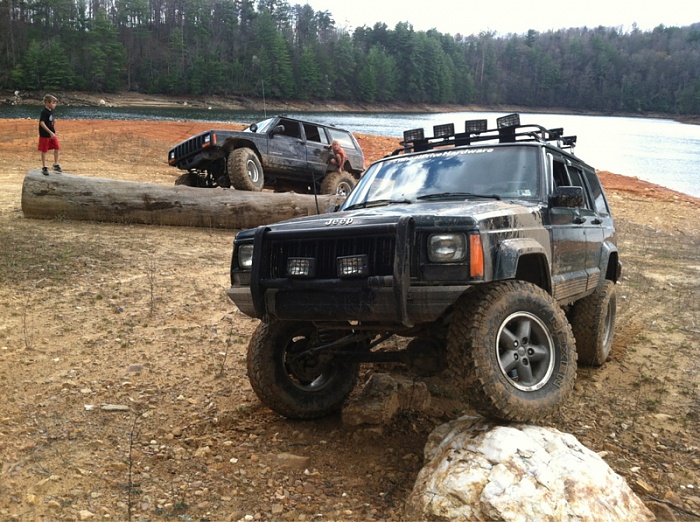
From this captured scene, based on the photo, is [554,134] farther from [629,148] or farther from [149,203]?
[629,148]

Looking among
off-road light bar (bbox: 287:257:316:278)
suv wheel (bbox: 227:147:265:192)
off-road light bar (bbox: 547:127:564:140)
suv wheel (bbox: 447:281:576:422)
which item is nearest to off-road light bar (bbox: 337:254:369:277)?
off-road light bar (bbox: 287:257:316:278)

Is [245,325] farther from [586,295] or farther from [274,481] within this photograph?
[586,295]

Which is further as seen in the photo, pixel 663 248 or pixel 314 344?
pixel 663 248

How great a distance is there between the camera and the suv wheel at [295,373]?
13.7 feet

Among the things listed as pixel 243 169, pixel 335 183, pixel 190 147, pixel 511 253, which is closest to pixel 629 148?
pixel 335 183

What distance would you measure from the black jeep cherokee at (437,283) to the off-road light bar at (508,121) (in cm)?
54

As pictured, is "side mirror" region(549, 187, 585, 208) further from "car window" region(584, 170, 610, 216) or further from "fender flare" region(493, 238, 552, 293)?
"car window" region(584, 170, 610, 216)

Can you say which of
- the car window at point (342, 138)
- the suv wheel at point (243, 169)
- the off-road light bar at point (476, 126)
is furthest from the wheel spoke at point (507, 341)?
the car window at point (342, 138)

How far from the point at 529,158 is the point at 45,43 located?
8229 cm

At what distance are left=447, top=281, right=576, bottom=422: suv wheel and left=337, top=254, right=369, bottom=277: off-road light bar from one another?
0.57 m

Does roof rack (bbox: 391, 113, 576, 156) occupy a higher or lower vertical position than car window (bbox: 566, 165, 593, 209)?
higher

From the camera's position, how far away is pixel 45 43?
73.2 meters

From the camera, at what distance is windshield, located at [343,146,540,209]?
4.50 metres

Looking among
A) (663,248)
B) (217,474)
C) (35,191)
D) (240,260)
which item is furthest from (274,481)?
(663,248)
